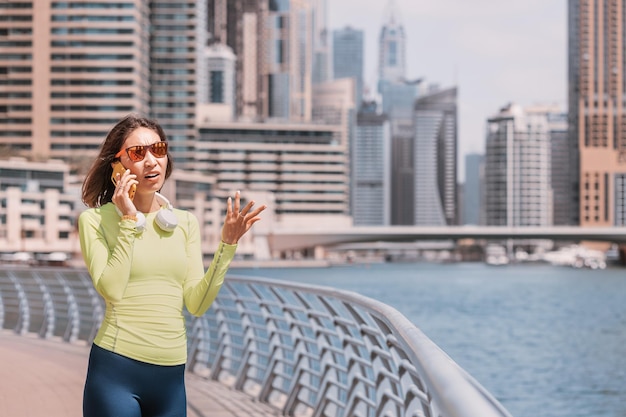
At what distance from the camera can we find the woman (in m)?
3.63

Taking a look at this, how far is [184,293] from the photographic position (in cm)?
386

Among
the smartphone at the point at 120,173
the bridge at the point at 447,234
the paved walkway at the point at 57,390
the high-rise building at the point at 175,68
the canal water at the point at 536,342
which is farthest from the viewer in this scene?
the high-rise building at the point at 175,68

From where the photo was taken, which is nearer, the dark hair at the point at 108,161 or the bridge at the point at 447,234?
the dark hair at the point at 108,161

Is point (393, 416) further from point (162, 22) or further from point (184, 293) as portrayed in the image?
point (162, 22)

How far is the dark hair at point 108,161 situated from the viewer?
12.8 ft

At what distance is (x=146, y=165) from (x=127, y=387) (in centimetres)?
68

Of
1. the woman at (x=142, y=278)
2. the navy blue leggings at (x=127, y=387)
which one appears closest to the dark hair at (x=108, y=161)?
the woman at (x=142, y=278)

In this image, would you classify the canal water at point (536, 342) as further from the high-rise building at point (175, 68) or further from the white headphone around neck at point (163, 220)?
the high-rise building at point (175, 68)

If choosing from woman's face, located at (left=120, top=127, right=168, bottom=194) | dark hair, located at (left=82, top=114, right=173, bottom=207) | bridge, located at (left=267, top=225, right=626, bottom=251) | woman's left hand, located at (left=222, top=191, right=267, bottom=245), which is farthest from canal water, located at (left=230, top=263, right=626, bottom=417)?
bridge, located at (left=267, top=225, right=626, bottom=251)

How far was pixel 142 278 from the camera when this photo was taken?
373 cm

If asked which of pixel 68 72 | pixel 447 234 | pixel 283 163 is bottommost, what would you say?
pixel 447 234

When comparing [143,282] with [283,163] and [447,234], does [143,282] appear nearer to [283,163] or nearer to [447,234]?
[447,234]

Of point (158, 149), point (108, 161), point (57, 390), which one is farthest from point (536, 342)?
point (158, 149)

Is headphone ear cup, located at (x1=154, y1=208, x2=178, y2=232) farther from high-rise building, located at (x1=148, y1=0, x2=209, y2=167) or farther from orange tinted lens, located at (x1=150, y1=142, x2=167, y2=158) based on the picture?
high-rise building, located at (x1=148, y1=0, x2=209, y2=167)
